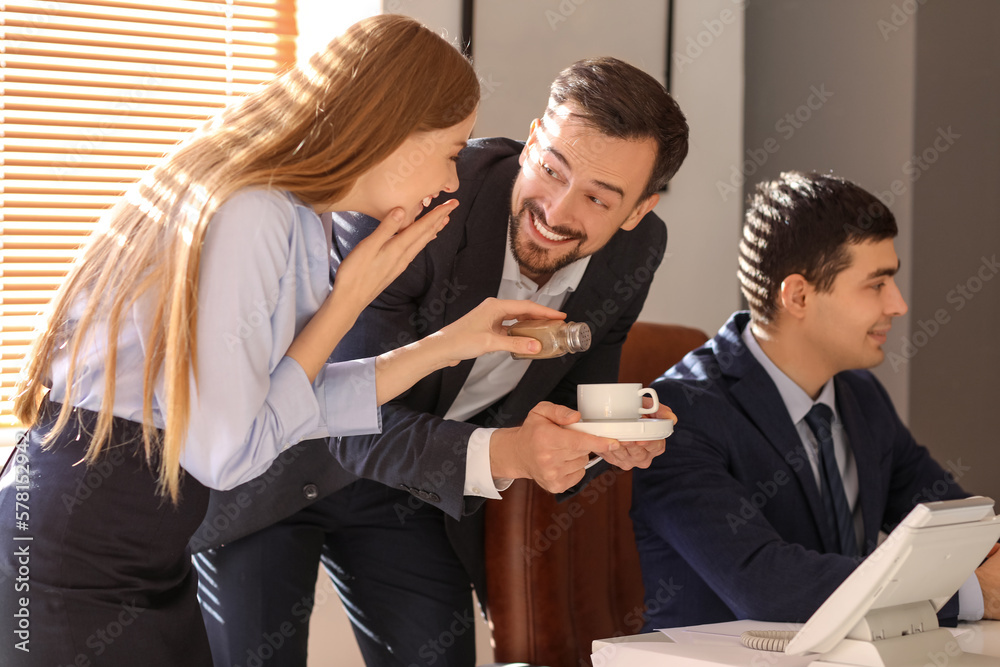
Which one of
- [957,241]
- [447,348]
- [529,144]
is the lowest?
[957,241]

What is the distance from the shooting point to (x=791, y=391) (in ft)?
5.63

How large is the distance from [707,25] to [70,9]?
169cm

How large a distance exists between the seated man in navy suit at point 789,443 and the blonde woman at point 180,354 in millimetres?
669

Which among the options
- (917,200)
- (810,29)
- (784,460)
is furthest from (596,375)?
(810,29)

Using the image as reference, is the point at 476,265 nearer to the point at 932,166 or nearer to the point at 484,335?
the point at 484,335

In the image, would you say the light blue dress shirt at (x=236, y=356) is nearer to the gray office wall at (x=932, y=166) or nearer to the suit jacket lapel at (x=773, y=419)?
the suit jacket lapel at (x=773, y=419)

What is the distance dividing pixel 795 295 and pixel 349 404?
900 millimetres

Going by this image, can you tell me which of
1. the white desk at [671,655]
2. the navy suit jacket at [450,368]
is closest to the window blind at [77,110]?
the navy suit jacket at [450,368]

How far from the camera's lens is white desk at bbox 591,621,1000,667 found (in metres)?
0.97

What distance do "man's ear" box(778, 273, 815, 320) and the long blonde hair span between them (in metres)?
0.79

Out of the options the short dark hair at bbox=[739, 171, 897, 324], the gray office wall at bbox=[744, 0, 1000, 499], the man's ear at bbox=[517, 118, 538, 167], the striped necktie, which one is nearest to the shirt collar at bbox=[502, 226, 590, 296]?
the man's ear at bbox=[517, 118, 538, 167]

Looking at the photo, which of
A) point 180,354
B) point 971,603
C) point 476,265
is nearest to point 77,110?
point 476,265

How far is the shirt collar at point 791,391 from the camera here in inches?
67.3

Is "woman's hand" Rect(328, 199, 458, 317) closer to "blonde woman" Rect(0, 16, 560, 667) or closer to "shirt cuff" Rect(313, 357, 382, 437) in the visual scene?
"blonde woman" Rect(0, 16, 560, 667)
